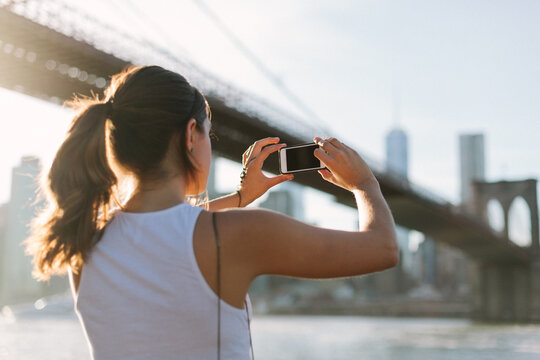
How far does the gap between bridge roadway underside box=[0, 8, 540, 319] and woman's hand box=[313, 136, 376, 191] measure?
10.3m

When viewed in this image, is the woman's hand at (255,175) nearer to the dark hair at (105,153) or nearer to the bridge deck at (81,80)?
the dark hair at (105,153)

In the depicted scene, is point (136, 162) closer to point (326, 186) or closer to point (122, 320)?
point (122, 320)

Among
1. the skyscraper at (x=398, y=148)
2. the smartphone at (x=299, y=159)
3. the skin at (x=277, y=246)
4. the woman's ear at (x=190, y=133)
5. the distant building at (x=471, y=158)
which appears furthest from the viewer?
the skyscraper at (x=398, y=148)

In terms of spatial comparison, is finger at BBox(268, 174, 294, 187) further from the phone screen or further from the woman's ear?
the woman's ear

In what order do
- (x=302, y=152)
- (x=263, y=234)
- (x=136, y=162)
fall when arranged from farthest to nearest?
(x=302, y=152) → (x=136, y=162) → (x=263, y=234)

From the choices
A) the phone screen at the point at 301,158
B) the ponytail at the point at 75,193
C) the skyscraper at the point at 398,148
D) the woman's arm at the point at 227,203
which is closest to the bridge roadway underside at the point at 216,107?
the woman's arm at the point at 227,203

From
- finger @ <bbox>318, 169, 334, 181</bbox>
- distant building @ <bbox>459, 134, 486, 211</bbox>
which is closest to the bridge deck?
finger @ <bbox>318, 169, 334, 181</bbox>

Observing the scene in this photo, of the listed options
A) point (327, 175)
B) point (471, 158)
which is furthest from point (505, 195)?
point (471, 158)

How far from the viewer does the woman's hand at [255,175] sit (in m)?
1.30

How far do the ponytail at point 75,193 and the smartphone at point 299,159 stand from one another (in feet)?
1.26

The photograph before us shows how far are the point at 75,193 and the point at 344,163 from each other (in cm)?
41

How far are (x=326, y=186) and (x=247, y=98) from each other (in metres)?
6.01

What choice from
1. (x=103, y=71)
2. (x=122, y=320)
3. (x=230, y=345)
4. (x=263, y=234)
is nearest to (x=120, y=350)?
(x=122, y=320)

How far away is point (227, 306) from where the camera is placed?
0.84 metres
